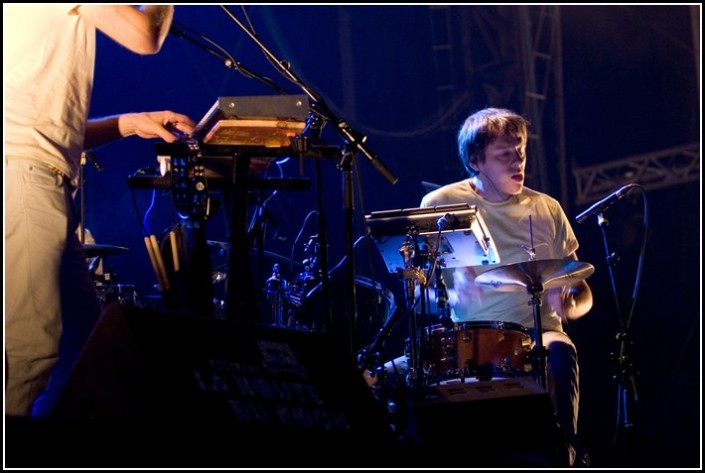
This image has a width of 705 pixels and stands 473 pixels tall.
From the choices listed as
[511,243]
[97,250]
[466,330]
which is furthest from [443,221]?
[97,250]

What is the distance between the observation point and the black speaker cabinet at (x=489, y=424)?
2.81 meters

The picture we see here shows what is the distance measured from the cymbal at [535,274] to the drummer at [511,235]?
39cm

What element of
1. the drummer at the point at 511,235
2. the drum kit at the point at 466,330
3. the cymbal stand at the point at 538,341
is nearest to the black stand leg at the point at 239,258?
the drum kit at the point at 466,330

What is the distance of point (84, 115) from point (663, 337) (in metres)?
5.32

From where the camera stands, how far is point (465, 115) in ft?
21.9

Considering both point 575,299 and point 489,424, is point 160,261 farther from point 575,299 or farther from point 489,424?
point 575,299

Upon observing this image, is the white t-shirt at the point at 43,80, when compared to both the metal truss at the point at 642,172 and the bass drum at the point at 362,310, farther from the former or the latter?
the metal truss at the point at 642,172

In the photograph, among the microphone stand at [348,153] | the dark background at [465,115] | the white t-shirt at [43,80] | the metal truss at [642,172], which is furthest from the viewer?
the metal truss at [642,172]

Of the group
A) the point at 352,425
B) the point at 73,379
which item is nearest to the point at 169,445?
the point at 73,379

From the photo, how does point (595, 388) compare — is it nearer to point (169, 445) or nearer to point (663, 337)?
point (663, 337)

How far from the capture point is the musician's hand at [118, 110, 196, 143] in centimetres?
304

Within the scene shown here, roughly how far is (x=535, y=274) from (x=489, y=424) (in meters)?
1.50

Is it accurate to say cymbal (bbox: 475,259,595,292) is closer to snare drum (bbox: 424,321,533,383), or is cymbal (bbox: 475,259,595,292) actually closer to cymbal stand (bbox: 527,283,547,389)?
A: cymbal stand (bbox: 527,283,547,389)

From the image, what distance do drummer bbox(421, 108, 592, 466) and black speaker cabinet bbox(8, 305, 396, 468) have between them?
2495 millimetres
